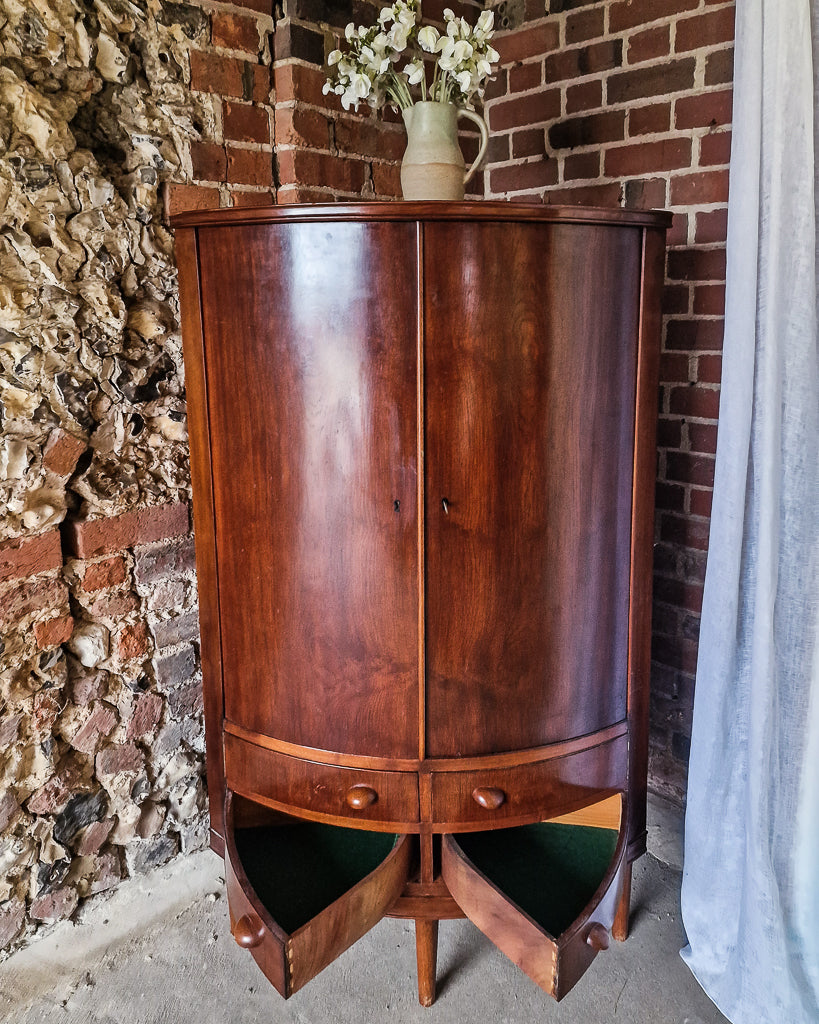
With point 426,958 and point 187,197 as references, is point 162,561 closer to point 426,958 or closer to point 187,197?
point 187,197

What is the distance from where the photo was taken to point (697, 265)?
5.52 feet

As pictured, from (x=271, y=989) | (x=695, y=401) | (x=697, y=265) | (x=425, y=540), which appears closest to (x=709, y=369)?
(x=695, y=401)

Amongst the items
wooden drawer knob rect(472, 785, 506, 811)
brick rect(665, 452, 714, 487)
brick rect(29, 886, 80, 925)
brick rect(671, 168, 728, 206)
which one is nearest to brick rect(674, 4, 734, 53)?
brick rect(671, 168, 728, 206)

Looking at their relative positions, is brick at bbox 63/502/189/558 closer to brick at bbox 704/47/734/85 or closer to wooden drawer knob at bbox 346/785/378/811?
wooden drawer knob at bbox 346/785/378/811

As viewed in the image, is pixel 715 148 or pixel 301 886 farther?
pixel 715 148

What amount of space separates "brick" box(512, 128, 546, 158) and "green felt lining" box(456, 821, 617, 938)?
154 cm

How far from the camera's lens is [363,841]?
1650mm

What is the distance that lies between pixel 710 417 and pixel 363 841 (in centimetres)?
115

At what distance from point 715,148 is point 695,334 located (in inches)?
14.4

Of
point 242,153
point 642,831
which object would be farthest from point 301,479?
point 642,831

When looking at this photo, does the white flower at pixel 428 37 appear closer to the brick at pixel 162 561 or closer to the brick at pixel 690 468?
the brick at pixel 690 468

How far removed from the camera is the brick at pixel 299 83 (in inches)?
65.7

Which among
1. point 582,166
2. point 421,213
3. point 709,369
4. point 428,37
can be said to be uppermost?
point 428,37

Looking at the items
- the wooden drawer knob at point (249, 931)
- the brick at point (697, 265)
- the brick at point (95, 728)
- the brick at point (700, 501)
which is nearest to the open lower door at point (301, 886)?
the wooden drawer knob at point (249, 931)
